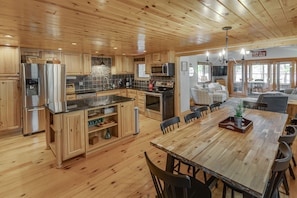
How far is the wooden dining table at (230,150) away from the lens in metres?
1.28

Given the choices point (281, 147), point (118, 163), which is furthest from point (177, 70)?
point (281, 147)

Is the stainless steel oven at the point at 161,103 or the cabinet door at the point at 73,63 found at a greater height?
the cabinet door at the point at 73,63

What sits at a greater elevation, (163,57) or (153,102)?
(163,57)

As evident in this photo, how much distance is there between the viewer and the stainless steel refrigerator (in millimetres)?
4105

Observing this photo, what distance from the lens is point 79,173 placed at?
2.67 meters

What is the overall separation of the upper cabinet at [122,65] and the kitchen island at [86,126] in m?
3.06

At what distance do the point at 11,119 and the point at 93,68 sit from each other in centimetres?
286

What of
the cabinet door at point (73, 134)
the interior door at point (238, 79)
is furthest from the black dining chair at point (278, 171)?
the interior door at point (238, 79)

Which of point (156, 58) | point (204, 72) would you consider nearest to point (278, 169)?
point (156, 58)

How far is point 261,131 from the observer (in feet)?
7.29

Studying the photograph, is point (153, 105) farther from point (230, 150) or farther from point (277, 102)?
point (230, 150)

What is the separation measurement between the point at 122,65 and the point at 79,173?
466cm

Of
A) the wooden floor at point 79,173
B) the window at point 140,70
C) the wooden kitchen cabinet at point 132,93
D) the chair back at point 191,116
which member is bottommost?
the wooden floor at point 79,173

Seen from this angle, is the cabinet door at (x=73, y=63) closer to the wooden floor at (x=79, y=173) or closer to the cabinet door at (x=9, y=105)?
the cabinet door at (x=9, y=105)
